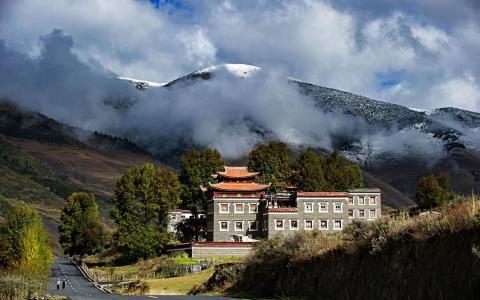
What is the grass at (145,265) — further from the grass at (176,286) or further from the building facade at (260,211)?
the grass at (176,286)

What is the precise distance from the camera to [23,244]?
8350 centimetres

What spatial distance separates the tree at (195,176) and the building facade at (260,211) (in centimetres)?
560

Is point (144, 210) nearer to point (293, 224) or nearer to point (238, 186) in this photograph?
point (238, 186)

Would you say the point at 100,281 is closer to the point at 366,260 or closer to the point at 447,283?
the point at 366,260

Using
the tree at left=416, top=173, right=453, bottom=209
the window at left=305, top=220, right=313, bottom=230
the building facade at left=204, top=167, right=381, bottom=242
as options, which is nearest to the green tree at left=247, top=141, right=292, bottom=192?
the building facade at left=204, top=167, right=381, bottom=242

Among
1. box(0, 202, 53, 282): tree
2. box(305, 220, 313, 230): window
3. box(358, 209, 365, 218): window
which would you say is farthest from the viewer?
box(358, 209, 365, 218): window

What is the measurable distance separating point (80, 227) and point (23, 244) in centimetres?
5183

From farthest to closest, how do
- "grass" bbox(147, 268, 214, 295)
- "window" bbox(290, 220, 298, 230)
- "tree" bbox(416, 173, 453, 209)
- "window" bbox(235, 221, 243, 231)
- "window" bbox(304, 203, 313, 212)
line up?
"tree" bbox(416, 173, 453, 209) → "window" bbox(235, 221, 243, 231) → "window" bbox(304, 203, 313, 212) → "window" bbox(290, 220, 298, 230) → "grass" bbox(147, 268, 214, 295)

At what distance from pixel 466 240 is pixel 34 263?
66110mm

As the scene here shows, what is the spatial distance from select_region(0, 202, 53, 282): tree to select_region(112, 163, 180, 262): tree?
12.2 meters

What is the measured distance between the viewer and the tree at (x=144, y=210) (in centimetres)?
9788

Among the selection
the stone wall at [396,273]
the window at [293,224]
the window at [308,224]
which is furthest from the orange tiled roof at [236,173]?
the stone wall at [396,273]

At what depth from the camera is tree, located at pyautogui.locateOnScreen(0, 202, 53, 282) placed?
80.6 metres

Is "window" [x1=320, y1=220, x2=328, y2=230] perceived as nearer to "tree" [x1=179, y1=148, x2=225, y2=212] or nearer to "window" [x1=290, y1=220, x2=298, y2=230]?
"window" [x1=290, y1=220, x2=298, y2=230]
